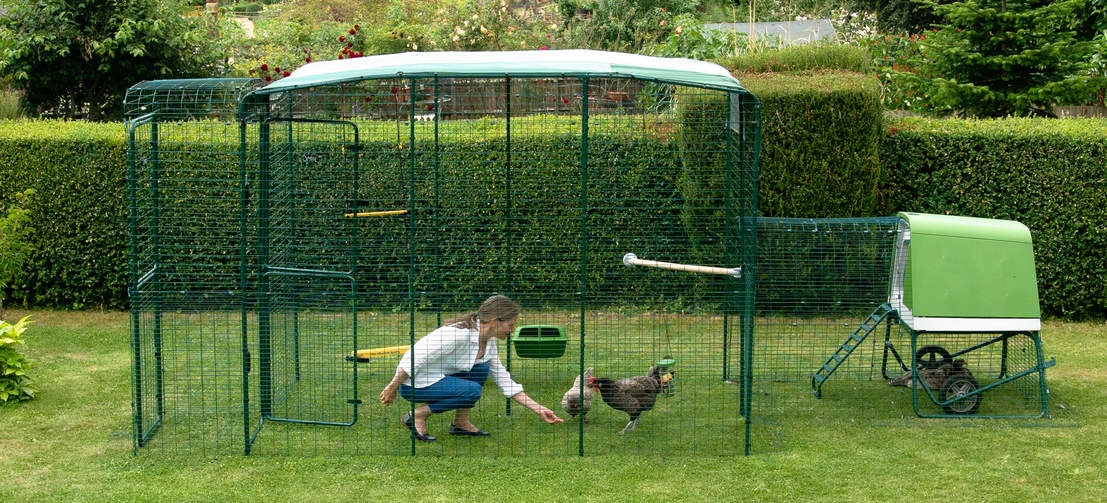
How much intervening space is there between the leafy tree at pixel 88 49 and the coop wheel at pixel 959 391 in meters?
10.4

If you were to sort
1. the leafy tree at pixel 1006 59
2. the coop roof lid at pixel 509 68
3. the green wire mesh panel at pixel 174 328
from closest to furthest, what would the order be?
the coop roof lid at pixel 509 68, the green wire mesh panel at pixel 174 328, the leafy tree at pixel 1006 59

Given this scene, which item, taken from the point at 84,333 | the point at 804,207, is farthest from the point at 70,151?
the point at 804,207

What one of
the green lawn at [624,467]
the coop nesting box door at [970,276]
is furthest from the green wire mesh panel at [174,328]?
the coop nesting box door at [970,276]

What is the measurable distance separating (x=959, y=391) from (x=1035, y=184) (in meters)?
3.74

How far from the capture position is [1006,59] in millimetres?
Answer: 11344

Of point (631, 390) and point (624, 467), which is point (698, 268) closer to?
point (631, 390)

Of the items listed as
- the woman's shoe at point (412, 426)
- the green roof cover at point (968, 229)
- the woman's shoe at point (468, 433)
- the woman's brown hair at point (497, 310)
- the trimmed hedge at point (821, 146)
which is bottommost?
the woman's shoe at point (468, 433)

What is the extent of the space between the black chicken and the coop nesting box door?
1886 millimetres

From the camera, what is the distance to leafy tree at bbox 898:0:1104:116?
1133 centimetres

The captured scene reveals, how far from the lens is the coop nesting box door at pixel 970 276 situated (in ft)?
22.1

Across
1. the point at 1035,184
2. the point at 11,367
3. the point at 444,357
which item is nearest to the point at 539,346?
the point at 444,357

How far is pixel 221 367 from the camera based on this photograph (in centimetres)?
841

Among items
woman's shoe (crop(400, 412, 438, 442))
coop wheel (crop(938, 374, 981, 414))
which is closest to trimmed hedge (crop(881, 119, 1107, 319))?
coop wheel (crop(938, 374, 981, 414))

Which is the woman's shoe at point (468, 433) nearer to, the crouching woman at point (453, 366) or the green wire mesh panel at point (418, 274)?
the green wire mesh panel at point (418, 274)
